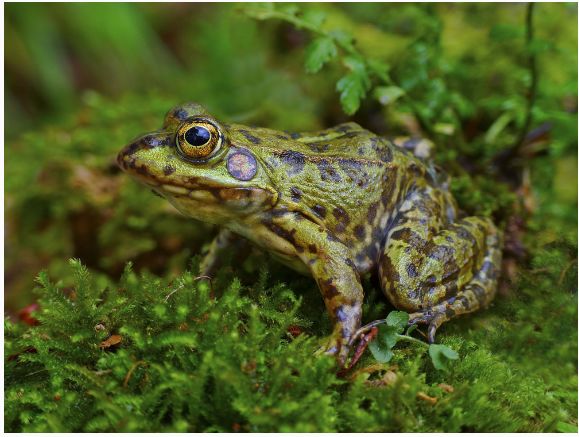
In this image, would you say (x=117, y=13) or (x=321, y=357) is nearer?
(x=321, y=357)

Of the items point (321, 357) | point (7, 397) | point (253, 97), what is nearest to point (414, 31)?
point (253, 97)

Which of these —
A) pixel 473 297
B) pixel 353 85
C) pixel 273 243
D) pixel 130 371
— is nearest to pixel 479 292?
pixel 473 297

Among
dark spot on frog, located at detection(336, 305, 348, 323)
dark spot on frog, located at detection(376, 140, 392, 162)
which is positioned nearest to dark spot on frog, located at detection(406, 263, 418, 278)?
dark spot on frog, located at detection(336, 305, 348, 323)

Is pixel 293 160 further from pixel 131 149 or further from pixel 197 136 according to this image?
pixel 131 149

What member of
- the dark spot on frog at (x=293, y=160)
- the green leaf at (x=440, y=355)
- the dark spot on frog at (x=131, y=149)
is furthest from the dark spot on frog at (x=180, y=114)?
the green leaf at (x=440, y=355)

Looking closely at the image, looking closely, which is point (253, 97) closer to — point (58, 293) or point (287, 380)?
point (58, 293)

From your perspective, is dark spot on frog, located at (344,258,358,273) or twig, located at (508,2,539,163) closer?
dark spot on frog, located at (344,258,358,273)

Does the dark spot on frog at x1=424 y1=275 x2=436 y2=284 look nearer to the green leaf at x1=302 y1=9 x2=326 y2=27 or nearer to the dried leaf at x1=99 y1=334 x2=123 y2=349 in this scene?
the dried leaf at x1=99 y1=334 x2=123 y2=349
